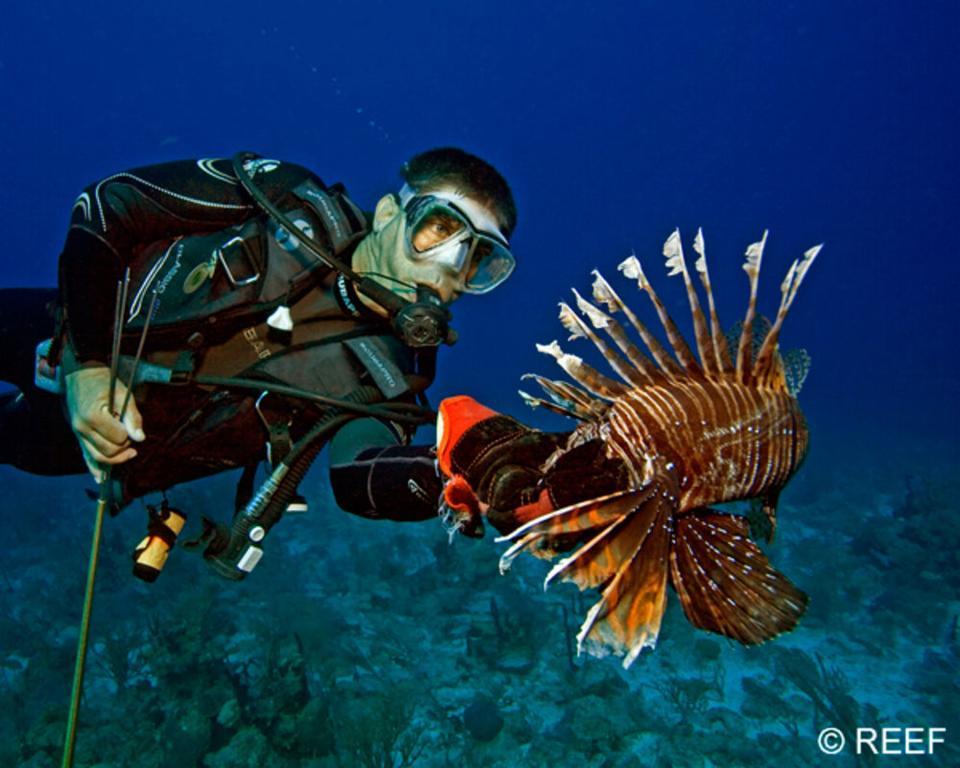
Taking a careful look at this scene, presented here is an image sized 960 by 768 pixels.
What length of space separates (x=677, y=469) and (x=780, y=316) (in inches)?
21.9

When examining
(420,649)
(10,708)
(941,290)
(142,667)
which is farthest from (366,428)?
(941,290)

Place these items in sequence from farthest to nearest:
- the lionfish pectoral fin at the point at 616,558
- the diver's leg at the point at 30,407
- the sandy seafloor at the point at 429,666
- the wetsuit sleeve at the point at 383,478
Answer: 1. the sandy seafloor at the point at 429,666
2. the diver's leg at the point at 30,407
3. the wetsuit sleeve at the point at 383,478
4. the lionfish pectoral fin at the point at 616,558

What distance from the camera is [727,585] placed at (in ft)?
4.96

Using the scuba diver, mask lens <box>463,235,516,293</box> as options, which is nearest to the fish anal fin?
the scuba diver

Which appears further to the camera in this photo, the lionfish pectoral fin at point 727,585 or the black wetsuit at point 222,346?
the black wetsuit at point 222,346

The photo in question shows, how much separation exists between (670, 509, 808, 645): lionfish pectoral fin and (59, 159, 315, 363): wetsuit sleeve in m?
2.40

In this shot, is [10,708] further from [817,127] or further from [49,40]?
[817,127]

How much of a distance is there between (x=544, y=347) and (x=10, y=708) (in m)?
8.48

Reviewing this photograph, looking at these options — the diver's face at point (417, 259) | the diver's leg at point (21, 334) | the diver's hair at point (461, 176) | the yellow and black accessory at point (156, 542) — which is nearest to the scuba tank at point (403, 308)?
the diver's face at point (417, 259)

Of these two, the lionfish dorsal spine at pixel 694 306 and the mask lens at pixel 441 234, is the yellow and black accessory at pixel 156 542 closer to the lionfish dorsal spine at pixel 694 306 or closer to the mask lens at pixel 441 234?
the mask lens at pixel 441 234

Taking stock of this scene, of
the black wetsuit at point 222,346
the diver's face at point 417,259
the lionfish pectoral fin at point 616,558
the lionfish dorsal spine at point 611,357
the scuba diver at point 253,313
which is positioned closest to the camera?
the lionfish pectoral fin at point 616,558

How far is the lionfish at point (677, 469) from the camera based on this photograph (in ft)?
4.09

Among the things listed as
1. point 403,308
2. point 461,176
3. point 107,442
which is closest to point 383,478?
point 403,308

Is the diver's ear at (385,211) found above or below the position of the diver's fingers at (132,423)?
above
